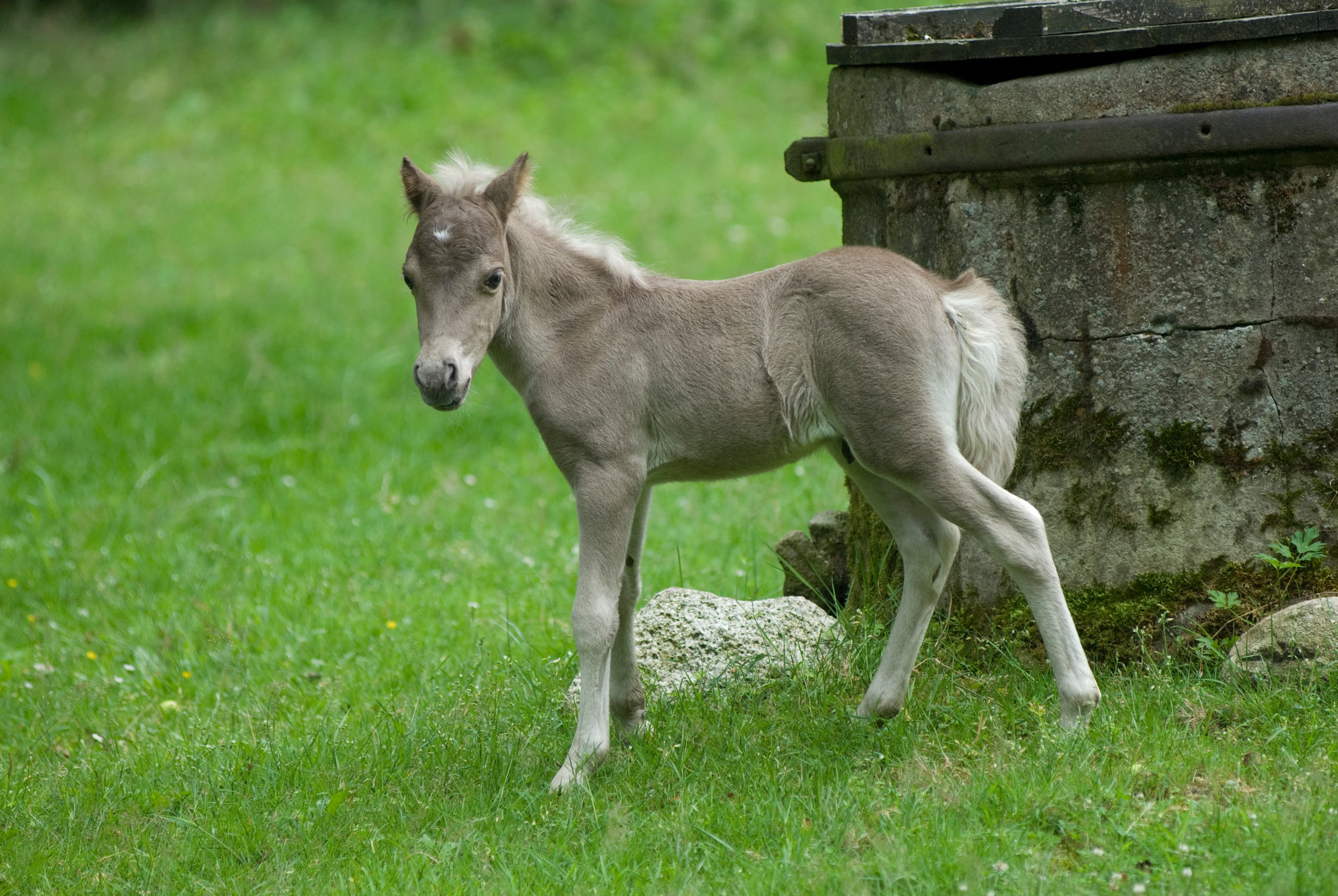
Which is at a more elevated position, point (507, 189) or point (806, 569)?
point (507, 189)

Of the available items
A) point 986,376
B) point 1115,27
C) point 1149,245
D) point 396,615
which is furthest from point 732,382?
point 396,615

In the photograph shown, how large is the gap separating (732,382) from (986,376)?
30.6 inches

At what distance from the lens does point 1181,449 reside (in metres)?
4.33

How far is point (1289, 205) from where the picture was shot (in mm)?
4184

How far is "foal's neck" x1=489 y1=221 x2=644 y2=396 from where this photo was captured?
410 cm

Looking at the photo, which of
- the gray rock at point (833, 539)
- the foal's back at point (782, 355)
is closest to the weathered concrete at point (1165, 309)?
the foal's back at point (782, 355)

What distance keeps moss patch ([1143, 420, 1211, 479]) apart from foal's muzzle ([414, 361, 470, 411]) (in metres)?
2.31

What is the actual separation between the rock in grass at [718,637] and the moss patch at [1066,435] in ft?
3.12

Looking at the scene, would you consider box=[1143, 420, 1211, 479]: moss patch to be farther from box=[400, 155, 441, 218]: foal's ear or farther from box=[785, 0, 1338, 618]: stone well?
box=[400, 155, 441, 218]: foal's ear

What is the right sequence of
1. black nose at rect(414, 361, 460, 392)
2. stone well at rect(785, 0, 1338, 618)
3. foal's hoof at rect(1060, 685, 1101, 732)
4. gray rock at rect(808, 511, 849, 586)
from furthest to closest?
gray rock at rect(808, 511, 849, 586), stone well at rect(785, 0, 1338, 618), foal's hoof at rect(1060, 685, 1101, 732), black nose at rect(414, 361, 460, 392)

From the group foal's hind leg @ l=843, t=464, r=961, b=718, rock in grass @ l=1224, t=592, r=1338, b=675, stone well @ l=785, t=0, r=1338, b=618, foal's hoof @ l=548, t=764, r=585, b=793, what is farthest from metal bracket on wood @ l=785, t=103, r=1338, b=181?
foal's hoof @ l=548, t=764, r=585, b=793

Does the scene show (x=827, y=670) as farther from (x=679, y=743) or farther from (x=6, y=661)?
(x=6, y=661)

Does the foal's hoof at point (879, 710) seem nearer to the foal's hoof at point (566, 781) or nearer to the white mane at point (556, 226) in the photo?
the foal's hoof at point (566, 781)

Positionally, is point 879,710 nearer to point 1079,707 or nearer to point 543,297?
point 1079,707
